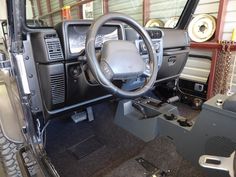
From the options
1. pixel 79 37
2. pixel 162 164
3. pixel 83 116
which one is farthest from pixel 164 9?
pixel 162 164

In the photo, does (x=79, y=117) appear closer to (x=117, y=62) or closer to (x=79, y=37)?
(x=79, y=37)

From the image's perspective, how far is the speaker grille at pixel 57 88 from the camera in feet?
3.95

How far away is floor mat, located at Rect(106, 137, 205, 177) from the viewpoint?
1.26 m

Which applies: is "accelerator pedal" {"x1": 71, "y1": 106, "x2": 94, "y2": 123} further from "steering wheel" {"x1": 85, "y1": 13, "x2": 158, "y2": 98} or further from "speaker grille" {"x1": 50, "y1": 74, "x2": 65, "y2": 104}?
"steering wheel" {"x1": 85, "y1": 13, "x2": 158, "y2": 98}

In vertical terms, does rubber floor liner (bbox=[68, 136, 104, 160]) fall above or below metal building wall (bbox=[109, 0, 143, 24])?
below

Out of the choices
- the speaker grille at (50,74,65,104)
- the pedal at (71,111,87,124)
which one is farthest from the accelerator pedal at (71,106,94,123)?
the speaker grille at (50,74,65,104)

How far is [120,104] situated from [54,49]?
940 mm

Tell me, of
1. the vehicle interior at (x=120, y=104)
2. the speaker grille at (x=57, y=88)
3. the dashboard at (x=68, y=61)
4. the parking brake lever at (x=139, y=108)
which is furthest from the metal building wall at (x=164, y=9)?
the speaker grille at (x=57, y=88)

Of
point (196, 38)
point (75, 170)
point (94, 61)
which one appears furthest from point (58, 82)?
point (196, 38)

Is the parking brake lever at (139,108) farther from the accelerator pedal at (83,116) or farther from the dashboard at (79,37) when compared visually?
the dashboard at (79,37)

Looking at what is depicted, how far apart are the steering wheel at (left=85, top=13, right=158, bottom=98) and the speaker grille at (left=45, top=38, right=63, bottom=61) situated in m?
0.33

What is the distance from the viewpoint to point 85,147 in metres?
1.68

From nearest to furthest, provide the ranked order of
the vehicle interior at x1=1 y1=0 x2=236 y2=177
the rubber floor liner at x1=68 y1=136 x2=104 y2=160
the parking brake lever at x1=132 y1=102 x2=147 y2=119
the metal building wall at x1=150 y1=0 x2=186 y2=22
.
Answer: the vehicle interior at x1=1 y1=0 x2=236 y2=177 → the rubber floor liner at x1=68 y1=136 x2=104 y2=160 → the parking brake lever at x1=132 y1=102 x2=147 y2=119 → the metal building wall at x1=150 y1=0 x2=186 y2=22

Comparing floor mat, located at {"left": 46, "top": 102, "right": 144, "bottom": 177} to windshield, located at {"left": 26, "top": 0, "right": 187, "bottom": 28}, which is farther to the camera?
windshield, located at {"left": 26, "top": 0, "right": 187, "bottom": 28}
